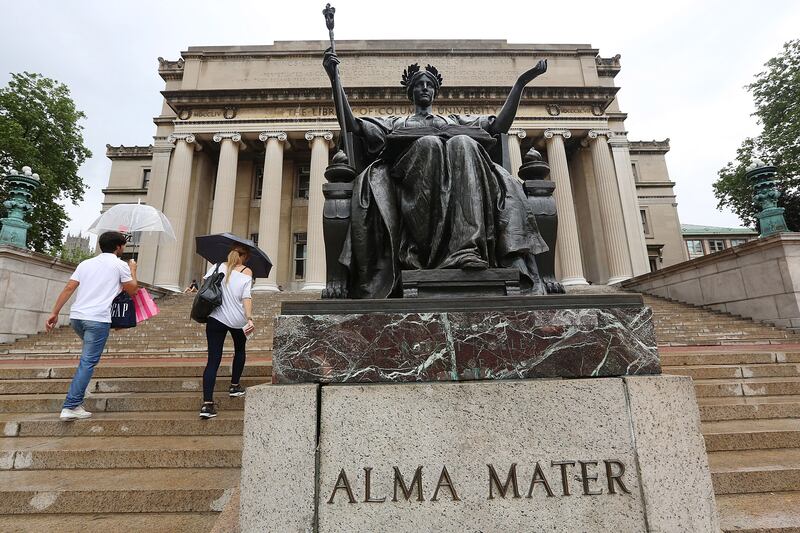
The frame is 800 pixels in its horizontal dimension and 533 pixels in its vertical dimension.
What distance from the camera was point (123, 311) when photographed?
455cm

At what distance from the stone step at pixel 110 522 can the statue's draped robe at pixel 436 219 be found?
1.94 meters

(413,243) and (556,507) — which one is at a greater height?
(413,243)

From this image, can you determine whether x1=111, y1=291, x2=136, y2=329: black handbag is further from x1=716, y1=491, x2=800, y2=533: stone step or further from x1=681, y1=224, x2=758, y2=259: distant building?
x1=681, y1=224, x2=758, y2=259: distant building

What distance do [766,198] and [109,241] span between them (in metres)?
14.5

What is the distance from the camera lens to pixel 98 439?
13.3 ft

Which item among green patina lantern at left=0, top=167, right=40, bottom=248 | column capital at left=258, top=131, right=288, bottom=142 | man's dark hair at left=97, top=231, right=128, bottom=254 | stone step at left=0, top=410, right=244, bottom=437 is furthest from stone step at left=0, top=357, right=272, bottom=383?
column capital at left=258, top=131, right=288, bottom=142

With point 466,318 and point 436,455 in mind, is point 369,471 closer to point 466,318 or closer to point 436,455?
point 436,455

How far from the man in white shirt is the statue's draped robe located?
10.1 ft

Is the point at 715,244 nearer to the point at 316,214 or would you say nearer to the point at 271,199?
the point at 316,214

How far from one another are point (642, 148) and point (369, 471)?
1612 inches

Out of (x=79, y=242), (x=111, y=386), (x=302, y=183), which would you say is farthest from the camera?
(x=79, y=242)

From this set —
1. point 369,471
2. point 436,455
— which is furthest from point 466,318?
point 369,471

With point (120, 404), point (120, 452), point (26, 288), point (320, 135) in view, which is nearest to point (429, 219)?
point (120, 452)

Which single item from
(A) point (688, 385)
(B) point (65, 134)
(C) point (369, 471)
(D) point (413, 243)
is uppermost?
(B) point (65, 134)
